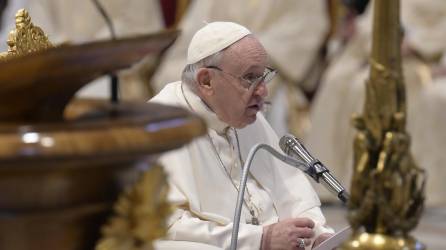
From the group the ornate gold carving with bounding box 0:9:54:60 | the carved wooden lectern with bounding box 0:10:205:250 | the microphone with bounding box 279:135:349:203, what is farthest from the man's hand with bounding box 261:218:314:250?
the carved wooden lectern with bounding box 0:10:205:250

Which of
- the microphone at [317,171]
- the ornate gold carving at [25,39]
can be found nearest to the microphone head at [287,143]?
the microphone at [317,171]

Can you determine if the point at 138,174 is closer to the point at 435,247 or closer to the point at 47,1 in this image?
the point at 435,247

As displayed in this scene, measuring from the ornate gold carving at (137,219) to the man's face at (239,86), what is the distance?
165 centimetres

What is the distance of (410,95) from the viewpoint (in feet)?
26.2

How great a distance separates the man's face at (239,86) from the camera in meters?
3.40

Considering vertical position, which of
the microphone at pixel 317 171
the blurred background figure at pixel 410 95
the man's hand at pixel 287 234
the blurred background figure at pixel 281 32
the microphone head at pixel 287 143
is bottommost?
the blurred background figure at pixel 410 95

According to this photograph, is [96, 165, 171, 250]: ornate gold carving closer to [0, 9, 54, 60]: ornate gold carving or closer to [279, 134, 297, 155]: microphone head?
[279, 134, 297, 155]: microphone head

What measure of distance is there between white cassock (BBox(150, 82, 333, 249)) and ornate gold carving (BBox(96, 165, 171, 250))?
1.39 m

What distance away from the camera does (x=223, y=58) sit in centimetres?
347

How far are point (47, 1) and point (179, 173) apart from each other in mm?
5431

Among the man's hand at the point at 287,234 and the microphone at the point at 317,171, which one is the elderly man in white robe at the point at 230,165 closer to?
the man's hand at the point at 287,234

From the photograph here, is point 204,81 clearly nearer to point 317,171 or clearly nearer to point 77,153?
point 317,171

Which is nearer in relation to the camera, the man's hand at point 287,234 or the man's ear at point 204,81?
the man's hand at point 287,234

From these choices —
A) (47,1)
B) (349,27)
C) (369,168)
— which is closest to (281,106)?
(349,27)
